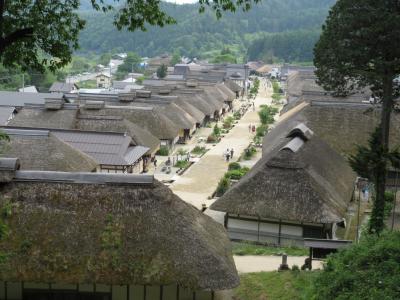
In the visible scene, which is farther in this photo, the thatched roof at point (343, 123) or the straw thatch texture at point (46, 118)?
the straw thatch texture at point (46, 118)

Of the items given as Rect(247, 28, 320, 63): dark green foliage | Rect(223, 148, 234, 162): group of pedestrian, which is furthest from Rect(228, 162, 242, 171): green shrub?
Rect(247, 28, 320, 63): dark green foliage

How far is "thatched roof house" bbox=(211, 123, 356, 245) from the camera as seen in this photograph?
21.7 metres

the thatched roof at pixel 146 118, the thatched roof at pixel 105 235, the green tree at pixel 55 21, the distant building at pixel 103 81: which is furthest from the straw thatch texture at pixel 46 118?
the distant building at pixel 103 81

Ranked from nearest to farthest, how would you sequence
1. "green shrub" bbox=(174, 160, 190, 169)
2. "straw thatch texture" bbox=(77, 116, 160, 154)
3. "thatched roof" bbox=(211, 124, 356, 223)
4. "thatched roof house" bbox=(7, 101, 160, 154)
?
"thatched roof" bbox=(211, 124, 356, 223) < "straw thatch texture" bbox=(77, 116, 160, 154) < "thatched roof house" bbox=(7, 101, 160, 154) < "green shrub" bbox=(174, 160, 190, 169)

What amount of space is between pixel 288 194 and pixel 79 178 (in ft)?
33.3

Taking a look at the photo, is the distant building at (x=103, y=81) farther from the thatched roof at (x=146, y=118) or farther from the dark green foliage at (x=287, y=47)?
the dark green foliage at (x=287, y=47)

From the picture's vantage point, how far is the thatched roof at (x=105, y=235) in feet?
44.7

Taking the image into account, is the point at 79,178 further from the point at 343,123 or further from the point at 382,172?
the point at 343,123

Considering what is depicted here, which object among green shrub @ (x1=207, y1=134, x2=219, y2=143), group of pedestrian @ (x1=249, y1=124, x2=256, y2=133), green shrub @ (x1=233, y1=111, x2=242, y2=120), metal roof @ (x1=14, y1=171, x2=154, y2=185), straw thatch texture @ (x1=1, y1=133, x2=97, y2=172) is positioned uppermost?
metal roof @ (x1=14, y1=171, x2=154, y2=185)

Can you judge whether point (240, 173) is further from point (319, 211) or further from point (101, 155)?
point (319, 211)

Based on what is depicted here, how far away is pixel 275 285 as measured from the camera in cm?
1608

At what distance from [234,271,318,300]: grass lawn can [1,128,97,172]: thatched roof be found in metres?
12.3

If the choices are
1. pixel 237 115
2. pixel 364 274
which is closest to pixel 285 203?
pixel 364 274

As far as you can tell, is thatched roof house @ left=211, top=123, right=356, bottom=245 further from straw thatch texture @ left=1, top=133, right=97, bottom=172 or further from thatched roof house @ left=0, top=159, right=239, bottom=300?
straw thatch texture @ left=1, top=133, right=97, bottom=172
